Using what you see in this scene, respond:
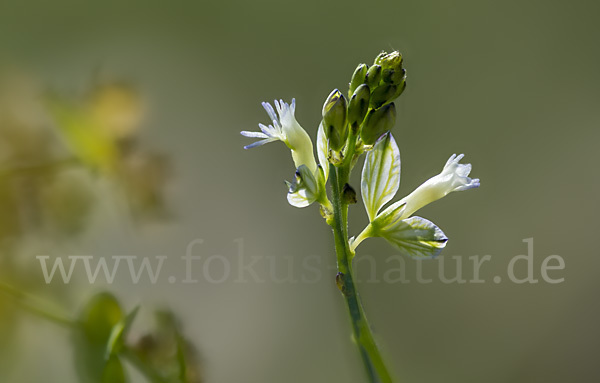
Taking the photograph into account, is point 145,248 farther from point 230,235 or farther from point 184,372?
point 184,372

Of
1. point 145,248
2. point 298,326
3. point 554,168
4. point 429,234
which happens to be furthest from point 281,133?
point 554,168

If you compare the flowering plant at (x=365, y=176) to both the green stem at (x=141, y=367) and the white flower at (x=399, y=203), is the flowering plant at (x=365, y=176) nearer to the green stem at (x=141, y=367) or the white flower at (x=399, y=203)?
the white flower at (x=399, y=203)

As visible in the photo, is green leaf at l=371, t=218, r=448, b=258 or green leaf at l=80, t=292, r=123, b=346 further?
green leaf at l=80, t=292, r=123, b=346

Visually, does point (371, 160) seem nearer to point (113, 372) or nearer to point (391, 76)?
point (391, 76)

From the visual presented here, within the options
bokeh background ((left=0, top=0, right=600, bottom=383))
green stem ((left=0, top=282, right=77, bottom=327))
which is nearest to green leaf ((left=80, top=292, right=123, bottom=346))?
green stem ((left=0, top=282, right=77, bottom=327))

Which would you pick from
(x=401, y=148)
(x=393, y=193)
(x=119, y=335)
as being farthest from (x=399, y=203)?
(x=401, y=148)

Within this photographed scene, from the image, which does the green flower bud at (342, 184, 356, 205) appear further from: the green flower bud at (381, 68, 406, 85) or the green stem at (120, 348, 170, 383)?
the green stem at (120, 348, 170, 383)
